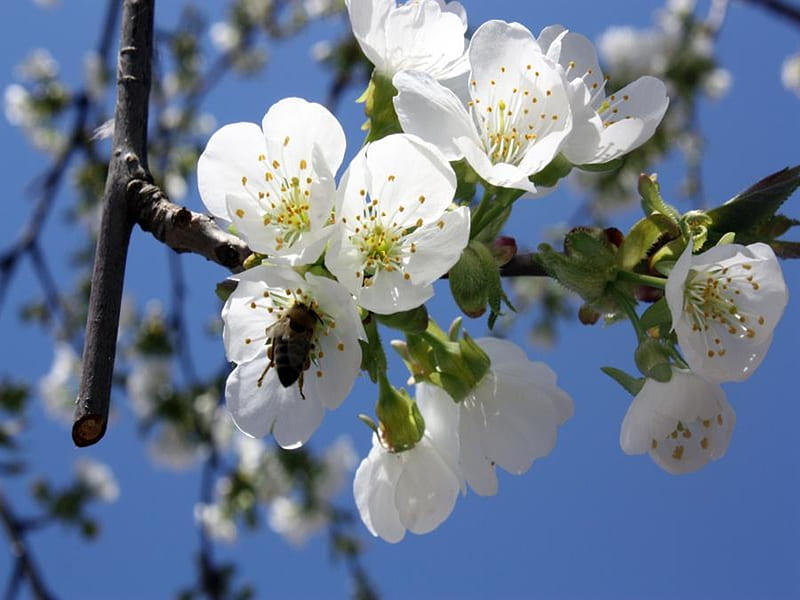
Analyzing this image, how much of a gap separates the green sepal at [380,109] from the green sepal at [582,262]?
310 millimetres

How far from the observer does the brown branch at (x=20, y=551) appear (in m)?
3.21

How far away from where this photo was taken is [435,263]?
1.11 m

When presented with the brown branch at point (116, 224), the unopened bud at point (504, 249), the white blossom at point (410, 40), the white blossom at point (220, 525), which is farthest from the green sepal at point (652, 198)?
the white blossom at point (220, 525)

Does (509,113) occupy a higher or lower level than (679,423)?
higher

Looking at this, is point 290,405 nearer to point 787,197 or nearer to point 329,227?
point 329,227

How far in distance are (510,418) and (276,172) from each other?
1.71ft

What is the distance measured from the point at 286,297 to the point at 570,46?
643mm

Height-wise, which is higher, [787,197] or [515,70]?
[515,70]

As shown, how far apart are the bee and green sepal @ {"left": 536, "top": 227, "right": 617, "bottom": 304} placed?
35 cm

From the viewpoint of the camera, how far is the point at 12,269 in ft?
9.56

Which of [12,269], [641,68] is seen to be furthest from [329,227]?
[641,68]

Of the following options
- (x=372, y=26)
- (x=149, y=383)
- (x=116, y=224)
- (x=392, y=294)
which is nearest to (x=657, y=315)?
(x=392, y=294)

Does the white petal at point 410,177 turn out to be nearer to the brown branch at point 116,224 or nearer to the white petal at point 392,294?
the white petal at point 392,294

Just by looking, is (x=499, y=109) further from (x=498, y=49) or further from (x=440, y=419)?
(x=440, y=419)
